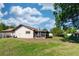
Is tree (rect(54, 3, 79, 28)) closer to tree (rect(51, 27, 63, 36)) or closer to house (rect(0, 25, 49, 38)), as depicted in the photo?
tree (rect(51, 27, 63, 36))

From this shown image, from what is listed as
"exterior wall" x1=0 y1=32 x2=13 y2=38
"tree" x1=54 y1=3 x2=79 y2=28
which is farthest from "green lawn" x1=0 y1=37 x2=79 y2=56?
"tree" x1=54 y1=3 x2=79 y2=28

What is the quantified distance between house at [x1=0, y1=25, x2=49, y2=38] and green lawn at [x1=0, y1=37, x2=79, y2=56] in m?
0.05

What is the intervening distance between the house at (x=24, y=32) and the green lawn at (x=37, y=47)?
0.05m

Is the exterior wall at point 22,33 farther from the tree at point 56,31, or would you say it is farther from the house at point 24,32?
the tree at point 56,31

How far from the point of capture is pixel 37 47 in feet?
16.5

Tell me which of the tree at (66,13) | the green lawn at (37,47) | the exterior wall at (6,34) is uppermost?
the tree at (66,13)

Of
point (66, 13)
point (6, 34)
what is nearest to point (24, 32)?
point (6, 34)

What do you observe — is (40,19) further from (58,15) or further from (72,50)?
(72,50)

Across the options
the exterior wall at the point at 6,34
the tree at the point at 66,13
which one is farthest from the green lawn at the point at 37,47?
the tree at the point at 66,13

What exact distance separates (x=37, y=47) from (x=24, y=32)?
10.4 inches

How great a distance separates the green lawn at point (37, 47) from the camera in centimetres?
497

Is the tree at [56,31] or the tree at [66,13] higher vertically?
the tree at [66,13]

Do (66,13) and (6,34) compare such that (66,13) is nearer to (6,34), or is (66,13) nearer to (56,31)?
(56,31)

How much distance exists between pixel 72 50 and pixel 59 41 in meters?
0.22
